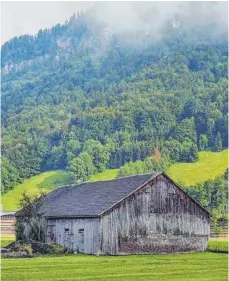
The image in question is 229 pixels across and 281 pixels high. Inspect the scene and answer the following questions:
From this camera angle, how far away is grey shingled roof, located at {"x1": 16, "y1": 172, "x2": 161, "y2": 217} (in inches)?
1649

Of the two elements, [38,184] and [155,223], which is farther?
[38,184]

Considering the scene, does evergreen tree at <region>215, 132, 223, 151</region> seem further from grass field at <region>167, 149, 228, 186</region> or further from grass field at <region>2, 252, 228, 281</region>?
grass field at <region>2, 252, 228, 281</region>

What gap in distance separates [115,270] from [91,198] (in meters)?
16.2

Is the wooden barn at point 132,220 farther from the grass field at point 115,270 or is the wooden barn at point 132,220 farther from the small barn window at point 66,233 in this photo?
the grass field at point 115,270

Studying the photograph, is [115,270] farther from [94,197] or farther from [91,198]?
[91,198]

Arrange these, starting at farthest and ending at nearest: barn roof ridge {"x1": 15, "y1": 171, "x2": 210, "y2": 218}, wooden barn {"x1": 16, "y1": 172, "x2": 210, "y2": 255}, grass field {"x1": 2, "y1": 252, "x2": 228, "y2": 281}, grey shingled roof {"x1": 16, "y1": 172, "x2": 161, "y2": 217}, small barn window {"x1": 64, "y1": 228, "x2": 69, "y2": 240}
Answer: small barn window {"x1": 64, "y1": 228, "x2": 69, "y2": 240} → grey shingled roof {"x1": 16, "y1": 172, "x2": 161, "y2": 217} → barn roof ridge {"x1": 15, "y1": 171, "x2": 210, "y2": 218} → wooden barn {"x1": 16, "y1": 172, "x2": 210, "y2": 255} → grass field {"x1": 2, "y1": 252, "x2": 228, "y2": 281}

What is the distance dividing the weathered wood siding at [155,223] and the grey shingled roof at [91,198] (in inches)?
25.5

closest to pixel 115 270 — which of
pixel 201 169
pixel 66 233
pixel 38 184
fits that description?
pixel 66 233

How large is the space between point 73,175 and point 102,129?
3889 cm

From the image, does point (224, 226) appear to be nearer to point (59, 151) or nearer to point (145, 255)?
point (145, 255)

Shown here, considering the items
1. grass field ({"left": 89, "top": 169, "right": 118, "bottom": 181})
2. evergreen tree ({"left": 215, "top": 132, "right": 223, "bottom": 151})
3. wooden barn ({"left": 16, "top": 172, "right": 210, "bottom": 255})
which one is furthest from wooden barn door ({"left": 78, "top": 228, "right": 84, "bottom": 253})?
evergreen tree ({"left": 215, "top": 132, "right": 223, "bottom": 151})

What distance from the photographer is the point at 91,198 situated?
4438cm

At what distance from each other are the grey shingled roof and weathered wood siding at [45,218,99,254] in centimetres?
57

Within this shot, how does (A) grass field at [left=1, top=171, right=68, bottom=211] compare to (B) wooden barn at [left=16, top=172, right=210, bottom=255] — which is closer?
(B) wooden barn at [left=16, top=172, right=210, bottom=255]
